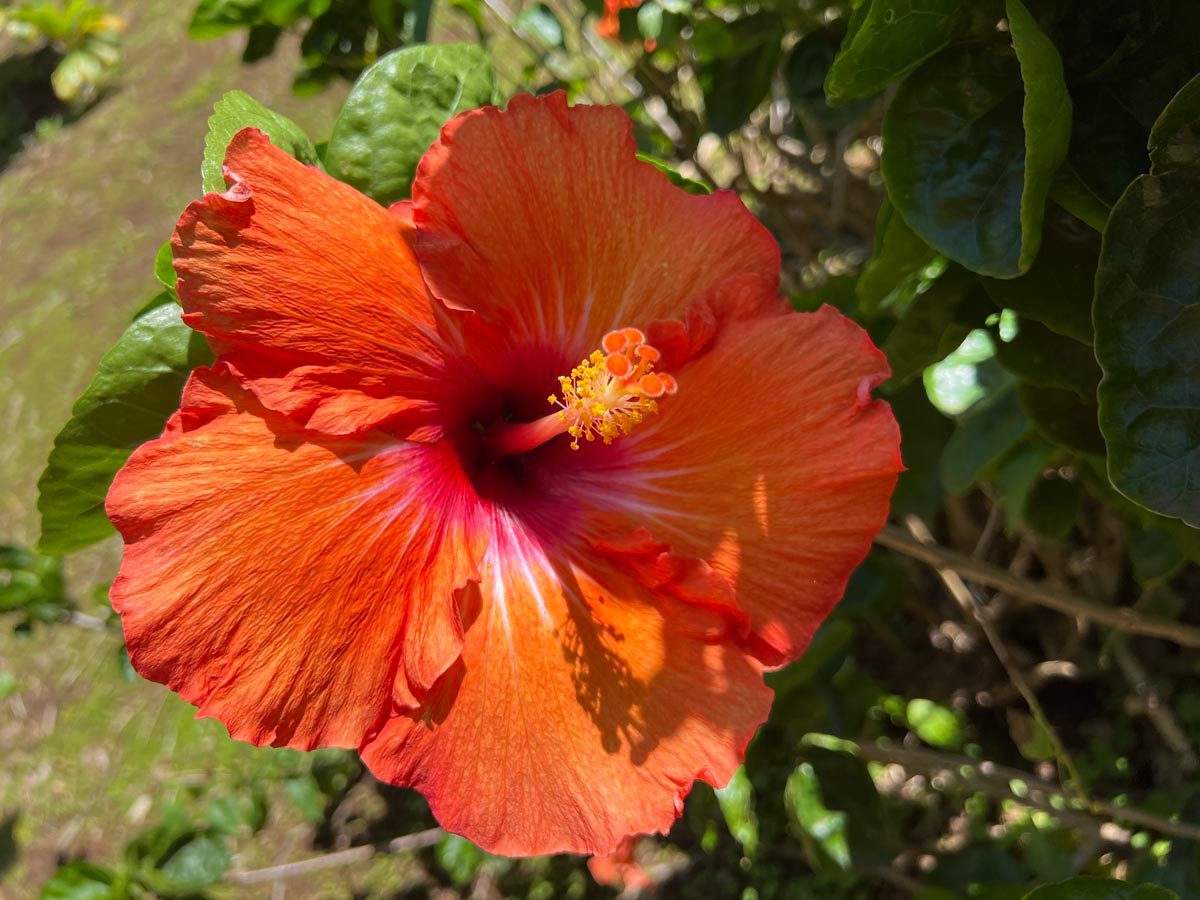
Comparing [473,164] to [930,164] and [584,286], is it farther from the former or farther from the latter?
[930,164]

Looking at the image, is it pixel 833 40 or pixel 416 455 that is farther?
pixel 833 40

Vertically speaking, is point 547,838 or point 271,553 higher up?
point 271,553

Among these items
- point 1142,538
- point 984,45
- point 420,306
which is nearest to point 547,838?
point 420,306

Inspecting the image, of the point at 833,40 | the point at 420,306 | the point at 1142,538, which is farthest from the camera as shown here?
the point at 833,40

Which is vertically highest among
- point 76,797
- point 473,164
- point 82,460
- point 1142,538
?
point 473,164

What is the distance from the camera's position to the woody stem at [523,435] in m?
1.13

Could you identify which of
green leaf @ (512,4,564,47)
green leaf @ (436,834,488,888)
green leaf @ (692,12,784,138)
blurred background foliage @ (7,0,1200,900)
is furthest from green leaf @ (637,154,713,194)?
green leaf @ (436,834,488,888)

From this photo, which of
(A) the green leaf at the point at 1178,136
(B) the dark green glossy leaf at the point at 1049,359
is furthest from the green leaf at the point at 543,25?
(A) the green leaf at the point at 1178,136

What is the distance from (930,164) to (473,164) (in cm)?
47

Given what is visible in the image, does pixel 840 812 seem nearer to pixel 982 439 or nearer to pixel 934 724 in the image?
pixel 934 724

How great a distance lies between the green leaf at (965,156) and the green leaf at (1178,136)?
0.11 meters

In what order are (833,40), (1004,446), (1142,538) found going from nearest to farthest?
(1004,446)
(1142,538)
(833,40)

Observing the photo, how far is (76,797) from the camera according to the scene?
11.7ft

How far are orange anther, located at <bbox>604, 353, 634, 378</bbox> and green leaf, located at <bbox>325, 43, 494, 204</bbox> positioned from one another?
0.39 m
